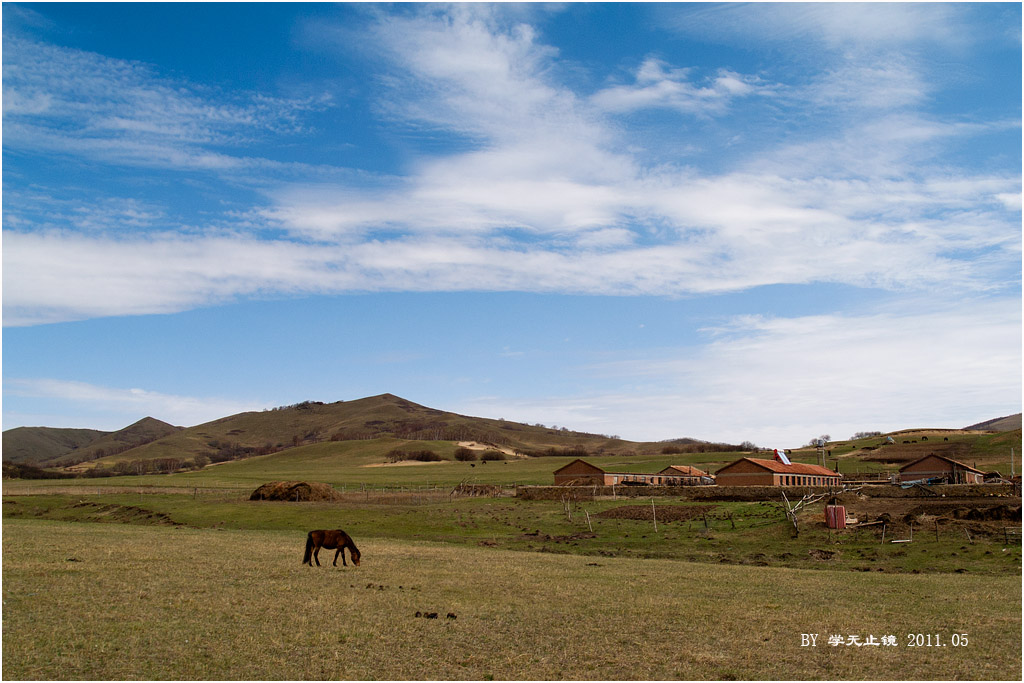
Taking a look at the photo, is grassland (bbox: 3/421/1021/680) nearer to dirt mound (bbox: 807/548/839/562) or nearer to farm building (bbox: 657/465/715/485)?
dirt mound (bbox: 807/548/839/562)

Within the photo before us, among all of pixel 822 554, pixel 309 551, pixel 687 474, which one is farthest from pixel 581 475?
pixel 309 551

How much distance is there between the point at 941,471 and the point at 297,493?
74016mm

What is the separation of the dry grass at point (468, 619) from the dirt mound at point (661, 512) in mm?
18980

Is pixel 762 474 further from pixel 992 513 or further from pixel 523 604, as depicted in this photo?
pixel 523 604

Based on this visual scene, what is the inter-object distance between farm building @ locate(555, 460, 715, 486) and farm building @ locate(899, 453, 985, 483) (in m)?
25.4

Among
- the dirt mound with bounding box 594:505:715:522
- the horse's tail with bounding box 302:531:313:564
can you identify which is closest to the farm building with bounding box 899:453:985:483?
the dirt mound with bounding box 594:505:715:522

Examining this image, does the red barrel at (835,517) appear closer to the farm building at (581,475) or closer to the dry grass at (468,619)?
the dry grass at (468,619)

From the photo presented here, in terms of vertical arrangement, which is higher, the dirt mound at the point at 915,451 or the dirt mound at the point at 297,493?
the dirt mound at the point at 915,451

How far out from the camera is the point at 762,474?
296 feet

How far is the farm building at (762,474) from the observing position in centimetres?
8981

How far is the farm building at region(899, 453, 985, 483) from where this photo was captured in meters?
86.2

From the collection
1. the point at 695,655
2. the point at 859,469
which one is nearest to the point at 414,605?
the point at 695,655

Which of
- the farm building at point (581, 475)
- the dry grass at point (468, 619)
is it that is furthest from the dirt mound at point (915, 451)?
the dry grass at point (468, 619)

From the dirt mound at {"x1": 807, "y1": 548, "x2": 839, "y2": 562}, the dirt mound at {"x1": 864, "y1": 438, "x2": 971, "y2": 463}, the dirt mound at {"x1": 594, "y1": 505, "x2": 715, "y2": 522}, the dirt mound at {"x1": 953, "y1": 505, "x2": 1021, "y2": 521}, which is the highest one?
the dirt mound at {"x1": 864, "y1": 438, "x2": 971, "y2": 463}
